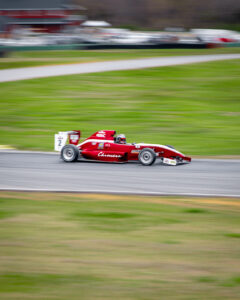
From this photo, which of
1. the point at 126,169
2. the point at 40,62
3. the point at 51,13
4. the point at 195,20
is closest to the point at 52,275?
the point at 126,169

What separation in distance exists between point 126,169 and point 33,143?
15.5ft

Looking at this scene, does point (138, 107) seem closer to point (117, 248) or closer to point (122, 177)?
point (122, 177)

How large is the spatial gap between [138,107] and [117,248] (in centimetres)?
1462

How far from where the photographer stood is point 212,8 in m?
67.4

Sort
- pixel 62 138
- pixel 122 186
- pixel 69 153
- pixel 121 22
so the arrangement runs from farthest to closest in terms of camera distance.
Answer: pixel 121 22, pixel 62 138, pixel 69 153, pixel 122 186

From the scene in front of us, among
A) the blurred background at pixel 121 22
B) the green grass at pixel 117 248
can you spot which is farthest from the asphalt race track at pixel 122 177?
the blurred background at pixel 121 22

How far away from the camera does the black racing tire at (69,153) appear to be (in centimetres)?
1275

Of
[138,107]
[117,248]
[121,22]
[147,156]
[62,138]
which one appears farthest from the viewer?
[121,22]

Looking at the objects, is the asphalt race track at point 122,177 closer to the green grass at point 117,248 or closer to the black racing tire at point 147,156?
the black racing tire at point 147,156

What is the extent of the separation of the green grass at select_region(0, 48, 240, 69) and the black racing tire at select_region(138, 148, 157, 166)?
65.2 ft

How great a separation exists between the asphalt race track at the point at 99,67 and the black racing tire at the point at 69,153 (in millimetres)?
14602

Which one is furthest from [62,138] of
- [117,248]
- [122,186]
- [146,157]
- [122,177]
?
[117,248]

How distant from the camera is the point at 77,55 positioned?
34.9 metres

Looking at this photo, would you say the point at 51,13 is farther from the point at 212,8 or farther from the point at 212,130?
the point at 212,130
